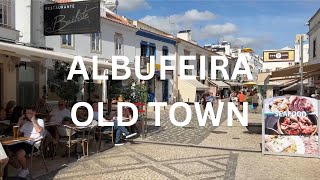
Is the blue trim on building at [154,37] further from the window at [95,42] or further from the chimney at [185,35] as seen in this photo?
the chimney at [185,35]

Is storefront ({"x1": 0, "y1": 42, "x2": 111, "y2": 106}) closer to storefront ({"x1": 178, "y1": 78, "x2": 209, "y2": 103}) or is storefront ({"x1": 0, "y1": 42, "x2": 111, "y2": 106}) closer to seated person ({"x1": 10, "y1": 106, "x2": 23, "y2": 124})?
seated person ({"x1": 10, "y1": 106, "x2": 23, "y2": 124})

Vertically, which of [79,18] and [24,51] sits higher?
[79,18]

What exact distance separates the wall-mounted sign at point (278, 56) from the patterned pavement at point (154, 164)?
60039 mm

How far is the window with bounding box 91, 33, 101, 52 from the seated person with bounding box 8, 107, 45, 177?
14.1m

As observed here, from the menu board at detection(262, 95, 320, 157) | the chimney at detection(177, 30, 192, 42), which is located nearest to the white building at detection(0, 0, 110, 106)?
the menu board at detection(262, 95, 320, 157)

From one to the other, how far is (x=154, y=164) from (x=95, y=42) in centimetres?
1459

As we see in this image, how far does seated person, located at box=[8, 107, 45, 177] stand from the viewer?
6.45 metres

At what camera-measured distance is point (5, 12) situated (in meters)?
13.8

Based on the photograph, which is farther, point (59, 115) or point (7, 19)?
point (7, 19)

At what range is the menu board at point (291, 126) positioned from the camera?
8.95 meters

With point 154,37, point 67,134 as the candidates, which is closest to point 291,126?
point 67,134

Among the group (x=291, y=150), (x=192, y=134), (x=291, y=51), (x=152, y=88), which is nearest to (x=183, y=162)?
(x=291, y=150)

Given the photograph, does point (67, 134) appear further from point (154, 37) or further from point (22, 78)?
point (154, 37)

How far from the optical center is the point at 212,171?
752 cm
